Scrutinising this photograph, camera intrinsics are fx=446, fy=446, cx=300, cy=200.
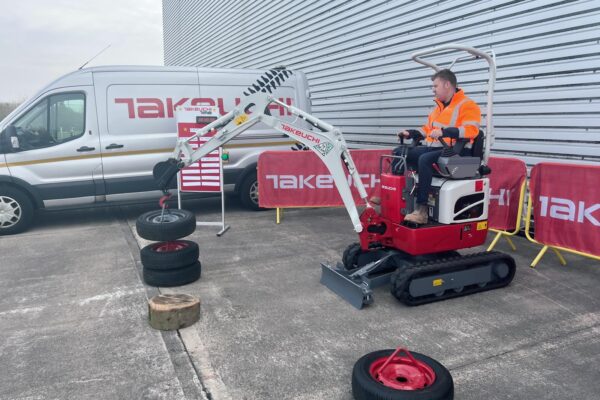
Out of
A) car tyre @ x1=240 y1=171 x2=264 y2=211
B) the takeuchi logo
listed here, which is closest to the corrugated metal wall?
car tyre @ x1=240 y1=171 x2=264 y2=211

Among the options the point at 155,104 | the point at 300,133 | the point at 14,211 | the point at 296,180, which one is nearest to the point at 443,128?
the point at 300,133

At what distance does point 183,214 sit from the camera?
16.8 feet

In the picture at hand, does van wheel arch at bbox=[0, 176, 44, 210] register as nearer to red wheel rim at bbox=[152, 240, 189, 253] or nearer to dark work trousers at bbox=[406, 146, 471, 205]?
red wheel rim at bbox=[152, 240, 189, 253]

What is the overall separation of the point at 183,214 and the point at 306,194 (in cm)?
336

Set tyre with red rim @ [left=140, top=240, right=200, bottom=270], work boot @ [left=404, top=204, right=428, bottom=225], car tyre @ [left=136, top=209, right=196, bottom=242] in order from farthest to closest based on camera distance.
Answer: tyre with red rim @ [left=140, top=240, right=200, bottom=270]
car tyre @ [left=136, top=209, right=196, bottom=242]
work boot @ [left=404, top=204, right=428, bottom=225]

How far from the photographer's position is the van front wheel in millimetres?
7242

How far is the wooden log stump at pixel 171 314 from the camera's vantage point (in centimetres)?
390

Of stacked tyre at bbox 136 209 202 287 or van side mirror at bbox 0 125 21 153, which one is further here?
van side mirror at bbox 0 125 21 153

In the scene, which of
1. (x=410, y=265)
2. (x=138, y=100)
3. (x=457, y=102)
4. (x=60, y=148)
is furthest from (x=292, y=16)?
(x=410, y=265)

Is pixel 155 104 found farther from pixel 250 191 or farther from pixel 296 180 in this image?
pixel 296 180

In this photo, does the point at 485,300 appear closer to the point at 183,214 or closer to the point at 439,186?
the point at 439,186

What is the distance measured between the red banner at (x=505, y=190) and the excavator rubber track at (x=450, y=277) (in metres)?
1.54

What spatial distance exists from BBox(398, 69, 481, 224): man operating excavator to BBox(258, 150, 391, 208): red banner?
310cm

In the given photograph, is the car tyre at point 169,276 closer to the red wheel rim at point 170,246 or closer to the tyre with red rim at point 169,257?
the tyre with red rim at point 169,257
